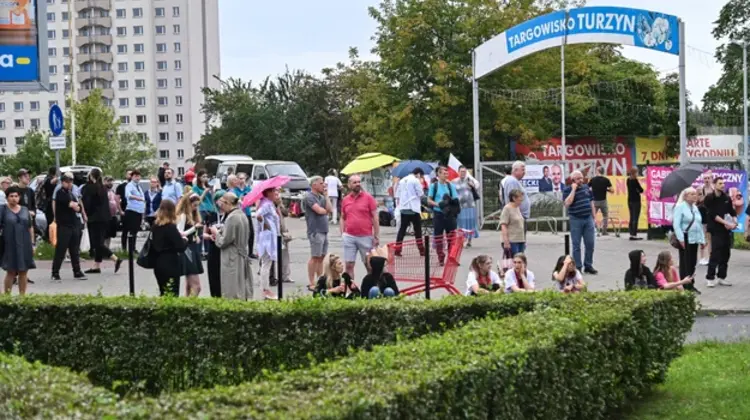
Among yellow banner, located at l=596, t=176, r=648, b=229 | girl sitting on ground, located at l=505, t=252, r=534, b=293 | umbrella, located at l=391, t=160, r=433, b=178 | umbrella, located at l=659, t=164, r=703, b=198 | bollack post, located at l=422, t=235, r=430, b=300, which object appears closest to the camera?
girl sitting on ground, located at l=505, t=252, r=534, b=293

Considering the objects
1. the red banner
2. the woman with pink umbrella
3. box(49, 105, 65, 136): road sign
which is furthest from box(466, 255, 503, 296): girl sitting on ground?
the red banner

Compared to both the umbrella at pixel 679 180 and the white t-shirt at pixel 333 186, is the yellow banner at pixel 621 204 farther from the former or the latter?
the umbrella at pixel 679 180

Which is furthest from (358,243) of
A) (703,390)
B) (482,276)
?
(703,390)

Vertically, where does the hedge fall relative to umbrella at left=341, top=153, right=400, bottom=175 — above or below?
below

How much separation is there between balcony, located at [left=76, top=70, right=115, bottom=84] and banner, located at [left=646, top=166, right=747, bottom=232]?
11526 cm

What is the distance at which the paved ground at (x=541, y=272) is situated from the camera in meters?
17.9

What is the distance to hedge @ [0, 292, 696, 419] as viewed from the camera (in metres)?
5.44

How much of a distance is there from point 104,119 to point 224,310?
7098 centimetres

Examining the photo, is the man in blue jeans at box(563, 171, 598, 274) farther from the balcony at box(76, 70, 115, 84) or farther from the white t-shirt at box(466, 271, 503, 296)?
the balcony at box(76, 70, 115, 84)

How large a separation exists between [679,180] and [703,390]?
13.4m

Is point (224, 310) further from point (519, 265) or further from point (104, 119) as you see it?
point (104, 119)

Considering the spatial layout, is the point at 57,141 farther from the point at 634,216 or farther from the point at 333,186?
the point at 333,186

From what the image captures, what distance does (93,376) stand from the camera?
10.7 metres

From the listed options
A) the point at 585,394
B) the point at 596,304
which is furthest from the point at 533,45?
the point at 585,394
